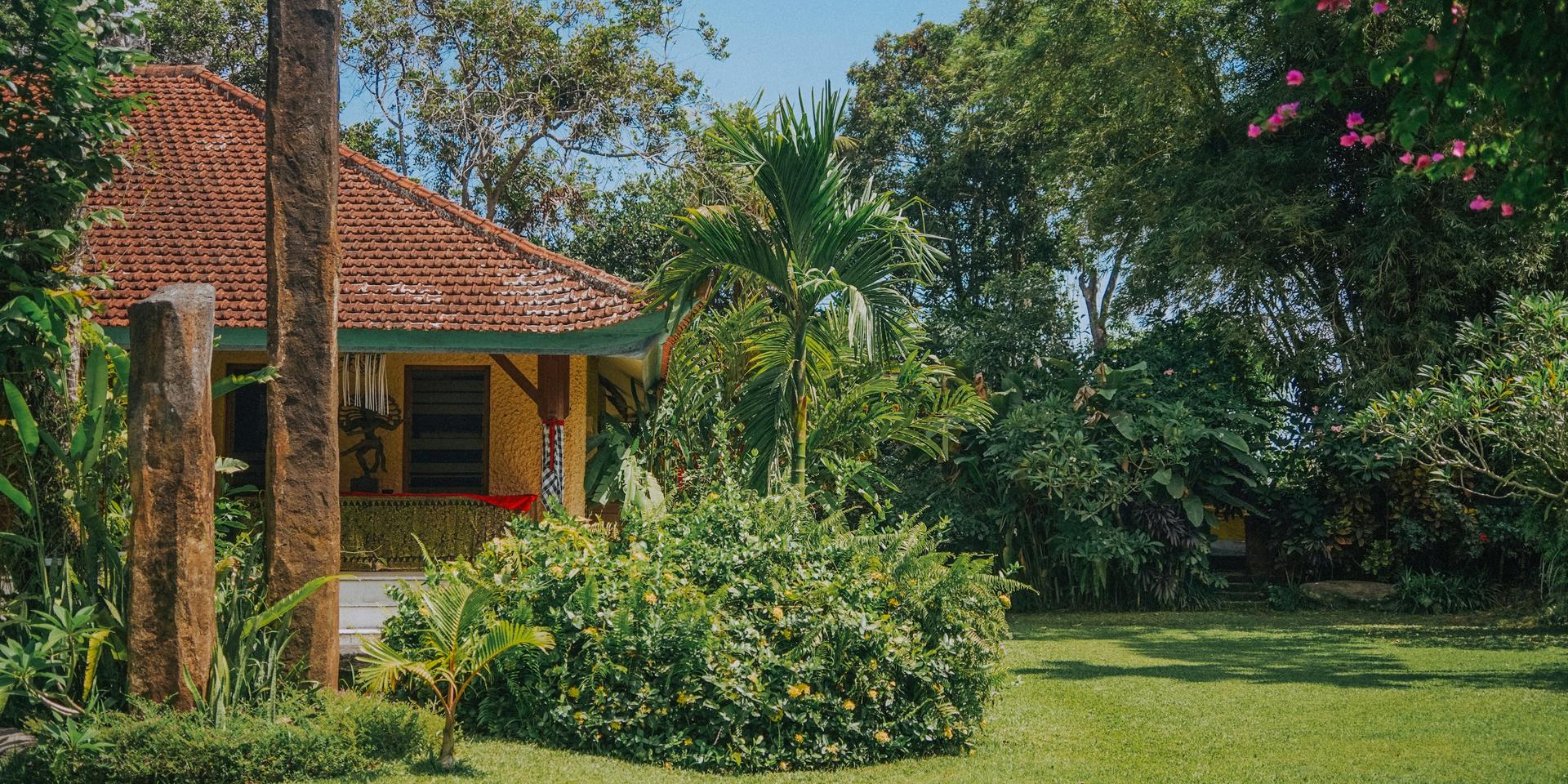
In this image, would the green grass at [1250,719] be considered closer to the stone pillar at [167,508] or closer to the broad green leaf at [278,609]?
the broad green leaf at [278,609]

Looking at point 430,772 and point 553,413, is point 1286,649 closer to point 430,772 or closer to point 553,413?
point 553,413

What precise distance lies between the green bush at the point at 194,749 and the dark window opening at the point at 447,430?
759cm

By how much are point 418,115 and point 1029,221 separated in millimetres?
12424

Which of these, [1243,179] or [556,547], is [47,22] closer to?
→ [556,547]

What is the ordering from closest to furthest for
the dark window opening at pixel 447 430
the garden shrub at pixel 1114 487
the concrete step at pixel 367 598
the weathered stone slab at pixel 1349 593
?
the concrete step at pixel 367 598, the dark window opening at pixel 447 430, the garden shrub at pixel 1114 487, the weathered stone slab at pixel 1349 593

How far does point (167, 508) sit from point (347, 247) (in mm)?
6547

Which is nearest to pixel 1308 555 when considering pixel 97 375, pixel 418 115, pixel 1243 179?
pixel 1243 179

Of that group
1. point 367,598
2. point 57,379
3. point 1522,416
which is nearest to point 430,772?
point 57,379

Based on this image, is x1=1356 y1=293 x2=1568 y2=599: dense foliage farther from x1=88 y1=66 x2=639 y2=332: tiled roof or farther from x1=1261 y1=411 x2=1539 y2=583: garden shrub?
x1=88 y1=66 x2=639 y2=332: tiled roof

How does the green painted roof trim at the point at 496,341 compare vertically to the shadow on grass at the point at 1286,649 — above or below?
above

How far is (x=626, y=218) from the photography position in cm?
2186

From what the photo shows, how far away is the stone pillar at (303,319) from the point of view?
6.18 m

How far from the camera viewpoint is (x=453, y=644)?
19.7 ft

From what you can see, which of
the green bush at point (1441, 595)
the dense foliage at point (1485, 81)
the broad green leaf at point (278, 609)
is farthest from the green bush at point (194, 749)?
the green bush at point (1441, 595)
